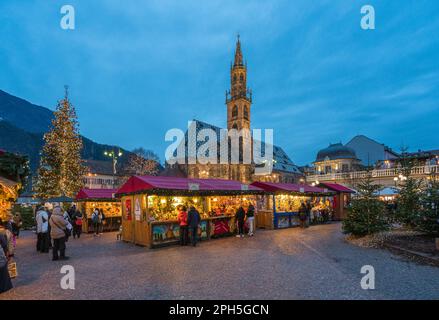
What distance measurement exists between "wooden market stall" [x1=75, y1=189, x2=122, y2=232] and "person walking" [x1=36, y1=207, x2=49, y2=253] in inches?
319

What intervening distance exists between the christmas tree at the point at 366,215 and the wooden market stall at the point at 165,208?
669cm

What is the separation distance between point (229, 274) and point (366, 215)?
28.6ft

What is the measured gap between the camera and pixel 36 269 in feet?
28.9

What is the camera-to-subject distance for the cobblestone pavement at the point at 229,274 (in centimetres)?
613

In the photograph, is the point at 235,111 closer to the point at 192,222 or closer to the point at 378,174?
the point at 378,174

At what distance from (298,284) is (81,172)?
28298 mm

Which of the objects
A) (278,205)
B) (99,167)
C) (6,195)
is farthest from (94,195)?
(99,167)

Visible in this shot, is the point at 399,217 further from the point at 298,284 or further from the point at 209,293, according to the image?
the point at 209,293

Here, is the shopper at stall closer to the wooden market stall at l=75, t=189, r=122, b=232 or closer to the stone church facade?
the wooden market stall at l=75, t=189, r=122, b=232

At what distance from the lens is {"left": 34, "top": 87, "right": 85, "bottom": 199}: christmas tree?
2697 cm

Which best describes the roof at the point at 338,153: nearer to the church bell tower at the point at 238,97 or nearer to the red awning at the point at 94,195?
the church bell tower at the point at 238,97

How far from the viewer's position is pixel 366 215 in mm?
12992

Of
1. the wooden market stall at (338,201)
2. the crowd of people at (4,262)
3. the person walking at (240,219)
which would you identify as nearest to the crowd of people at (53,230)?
the crowd of people at (4,262)

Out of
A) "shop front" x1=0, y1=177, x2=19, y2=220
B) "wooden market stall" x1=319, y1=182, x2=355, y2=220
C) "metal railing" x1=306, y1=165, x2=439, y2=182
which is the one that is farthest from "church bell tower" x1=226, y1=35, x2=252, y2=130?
"shop front" x1=0, y1=177, x2=19, y2=220
